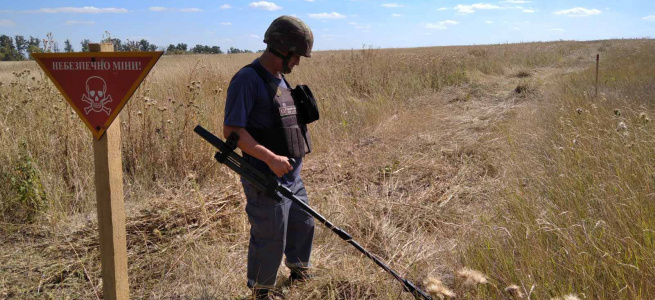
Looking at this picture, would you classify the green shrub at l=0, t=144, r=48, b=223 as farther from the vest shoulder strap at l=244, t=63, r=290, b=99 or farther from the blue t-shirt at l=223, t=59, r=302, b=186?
the vest shoulder strap at l=244, t=63, r=290, b=99

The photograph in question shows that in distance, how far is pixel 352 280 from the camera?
8.87 ft

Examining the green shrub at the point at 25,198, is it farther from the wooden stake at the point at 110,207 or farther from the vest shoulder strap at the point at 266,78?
the vest shoulder strap at the point at 266,78

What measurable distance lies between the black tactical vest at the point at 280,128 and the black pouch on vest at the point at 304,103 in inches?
2.9

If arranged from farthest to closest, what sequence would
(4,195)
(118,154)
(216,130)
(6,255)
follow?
(216,130) → (4,195) → (6,255) → (118,154)

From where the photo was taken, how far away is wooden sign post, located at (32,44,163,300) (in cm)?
193

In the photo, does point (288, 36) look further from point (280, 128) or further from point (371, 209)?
point (371, 209)

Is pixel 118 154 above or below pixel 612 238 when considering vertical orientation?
above

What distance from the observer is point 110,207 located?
202cm

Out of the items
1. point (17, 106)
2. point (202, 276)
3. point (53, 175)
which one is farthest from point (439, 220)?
point (17, 106)

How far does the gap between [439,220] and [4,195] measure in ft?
11.3

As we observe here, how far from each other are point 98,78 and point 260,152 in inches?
29.5

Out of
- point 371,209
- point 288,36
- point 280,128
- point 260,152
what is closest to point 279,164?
point 260,152

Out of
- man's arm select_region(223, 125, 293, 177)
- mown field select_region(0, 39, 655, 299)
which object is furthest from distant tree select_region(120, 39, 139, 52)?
man's arm select_region(223, 125, 293, 177)

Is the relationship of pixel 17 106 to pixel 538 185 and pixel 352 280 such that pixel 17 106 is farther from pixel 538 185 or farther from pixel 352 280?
pixel 538 185
